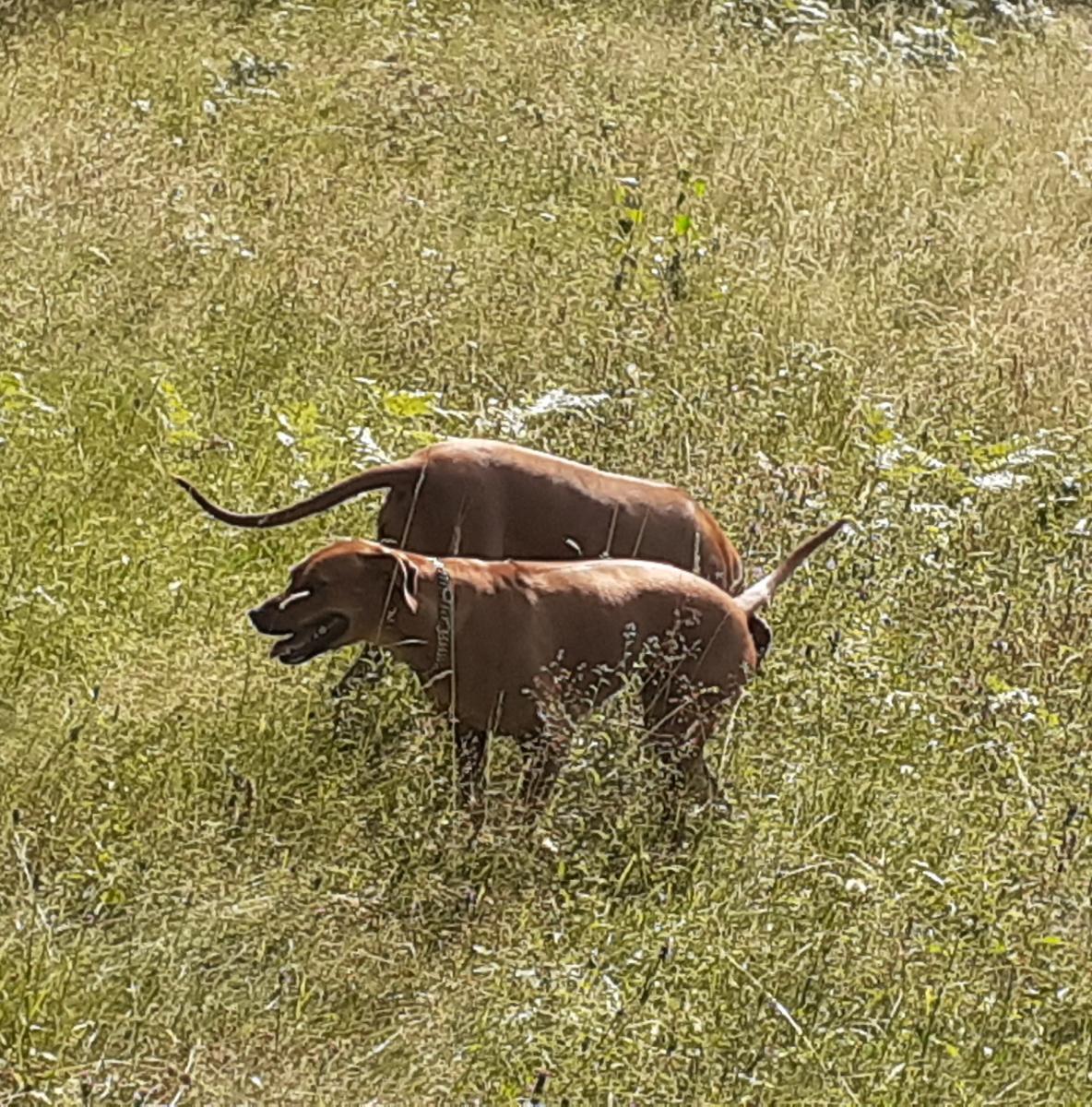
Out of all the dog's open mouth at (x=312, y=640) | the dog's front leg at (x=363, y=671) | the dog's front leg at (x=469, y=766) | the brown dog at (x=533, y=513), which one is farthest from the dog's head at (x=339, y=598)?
the brown dog at (x=533, y=513)

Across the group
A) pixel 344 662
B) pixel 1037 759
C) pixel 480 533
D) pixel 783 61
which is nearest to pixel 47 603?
pixel 344 662

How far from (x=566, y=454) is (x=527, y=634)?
64.6 inches

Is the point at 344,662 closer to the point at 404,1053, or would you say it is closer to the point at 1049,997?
the point at 404,1053

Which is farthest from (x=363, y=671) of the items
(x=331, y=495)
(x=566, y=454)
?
(x=566, y=454)

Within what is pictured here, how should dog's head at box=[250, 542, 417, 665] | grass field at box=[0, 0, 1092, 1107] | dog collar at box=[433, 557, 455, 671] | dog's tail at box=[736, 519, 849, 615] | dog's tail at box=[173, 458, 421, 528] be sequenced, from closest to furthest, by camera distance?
grass field at box=[0, 0, 1092, 1107]
dog's head at box=[250, 542, 417, 665]
dog collar at box=[433, 557, 455, 671]
dog's tail at box=[173, 458, 421, 528]
dog's tail at box=[736, 519, 849, 615]

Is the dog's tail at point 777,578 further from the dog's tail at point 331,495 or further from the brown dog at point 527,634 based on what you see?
the dog's tail at point 331,495

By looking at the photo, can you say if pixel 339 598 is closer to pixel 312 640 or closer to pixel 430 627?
pixel 312 640

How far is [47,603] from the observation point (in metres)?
5.01

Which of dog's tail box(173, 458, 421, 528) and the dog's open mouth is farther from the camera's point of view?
dog's tail box(173, 458, 421, 528)

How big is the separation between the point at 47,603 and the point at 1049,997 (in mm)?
2513

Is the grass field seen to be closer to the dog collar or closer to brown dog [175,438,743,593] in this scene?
the dog collar

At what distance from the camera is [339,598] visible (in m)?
4.50

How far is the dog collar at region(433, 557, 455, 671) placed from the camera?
4.61m

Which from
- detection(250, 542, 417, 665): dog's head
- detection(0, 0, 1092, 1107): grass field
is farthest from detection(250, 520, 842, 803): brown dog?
detection(0, 0, 1092, 1107): grass field
